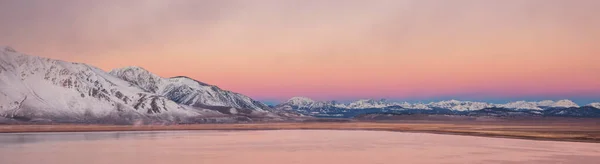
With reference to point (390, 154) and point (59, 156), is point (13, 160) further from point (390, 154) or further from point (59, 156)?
point (390, 154)

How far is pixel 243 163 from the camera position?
49.1 metres

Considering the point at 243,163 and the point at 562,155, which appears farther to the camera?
the point at 562,155

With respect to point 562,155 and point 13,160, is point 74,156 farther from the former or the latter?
point 562,155

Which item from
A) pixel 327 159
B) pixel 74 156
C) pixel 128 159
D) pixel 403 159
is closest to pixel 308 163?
pixel 327 159

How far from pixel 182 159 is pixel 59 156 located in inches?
464

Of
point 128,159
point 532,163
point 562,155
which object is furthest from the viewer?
point 562,155

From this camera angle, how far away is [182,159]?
175 ft

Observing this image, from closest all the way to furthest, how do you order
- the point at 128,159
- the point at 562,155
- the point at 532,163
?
the point at 532,163 → the point at 128,159 → the point at 562,155

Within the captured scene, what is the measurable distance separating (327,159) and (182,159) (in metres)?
13.3

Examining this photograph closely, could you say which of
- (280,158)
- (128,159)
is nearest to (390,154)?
(280,158)

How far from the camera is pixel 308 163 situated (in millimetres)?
49375

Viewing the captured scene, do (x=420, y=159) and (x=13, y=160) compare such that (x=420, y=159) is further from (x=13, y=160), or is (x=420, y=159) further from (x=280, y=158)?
(x=13, y=160)

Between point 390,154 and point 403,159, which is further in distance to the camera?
point 390,154

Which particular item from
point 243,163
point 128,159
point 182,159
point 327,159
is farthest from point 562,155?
point 128,159
